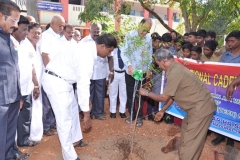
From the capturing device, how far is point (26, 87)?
344cm

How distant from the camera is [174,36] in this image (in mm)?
5969

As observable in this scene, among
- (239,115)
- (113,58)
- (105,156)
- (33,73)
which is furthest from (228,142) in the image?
(33,73)

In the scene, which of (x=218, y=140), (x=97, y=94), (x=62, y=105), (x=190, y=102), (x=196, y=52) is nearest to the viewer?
(x=62, y=105)

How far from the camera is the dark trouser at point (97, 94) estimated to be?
5.07m

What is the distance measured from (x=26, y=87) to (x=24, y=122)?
63 cm

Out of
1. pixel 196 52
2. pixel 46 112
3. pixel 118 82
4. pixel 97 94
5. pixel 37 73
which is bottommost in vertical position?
pixel 46 112

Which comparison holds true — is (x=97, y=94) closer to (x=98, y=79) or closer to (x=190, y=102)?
(x=98, y=79)

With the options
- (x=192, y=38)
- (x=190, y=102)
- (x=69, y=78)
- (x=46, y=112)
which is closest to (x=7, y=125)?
(x=69, y=78)

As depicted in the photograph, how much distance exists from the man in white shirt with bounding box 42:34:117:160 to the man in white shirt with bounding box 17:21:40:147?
1.53 ft

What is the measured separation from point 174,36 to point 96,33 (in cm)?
214

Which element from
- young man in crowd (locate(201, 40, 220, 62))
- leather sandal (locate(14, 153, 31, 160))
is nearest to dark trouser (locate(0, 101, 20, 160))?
leather sandal (locate(14, 153, 31, 160))

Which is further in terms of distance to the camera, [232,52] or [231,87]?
[232,52]

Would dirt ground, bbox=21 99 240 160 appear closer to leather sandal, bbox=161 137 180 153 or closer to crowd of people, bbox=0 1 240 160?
leather sandal, bbox=161 137 180 153

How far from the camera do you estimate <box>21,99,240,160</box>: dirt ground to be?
12.0 feet
